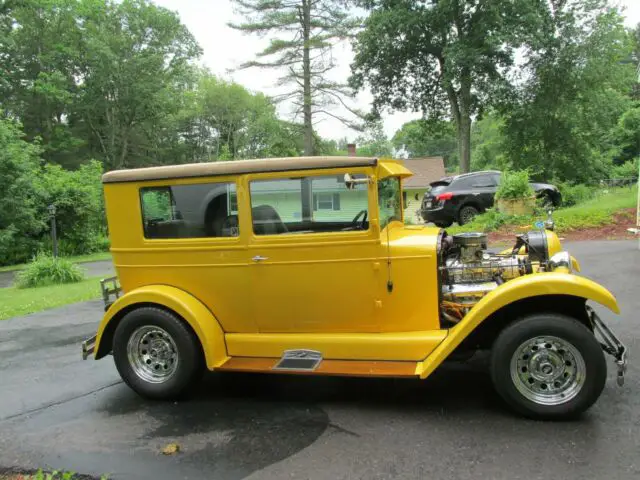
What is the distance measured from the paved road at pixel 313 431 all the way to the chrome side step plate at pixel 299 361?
38cm

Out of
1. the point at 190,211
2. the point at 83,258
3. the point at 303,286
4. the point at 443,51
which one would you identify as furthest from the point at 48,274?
the point at 443,51

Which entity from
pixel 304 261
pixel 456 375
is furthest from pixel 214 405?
pixel 456 375

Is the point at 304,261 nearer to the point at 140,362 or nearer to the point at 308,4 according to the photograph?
the point at 140,362

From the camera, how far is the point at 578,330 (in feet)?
10.7

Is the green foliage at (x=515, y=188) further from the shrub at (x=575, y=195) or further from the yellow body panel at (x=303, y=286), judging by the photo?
the yellow body panel at (x=303, y=286)

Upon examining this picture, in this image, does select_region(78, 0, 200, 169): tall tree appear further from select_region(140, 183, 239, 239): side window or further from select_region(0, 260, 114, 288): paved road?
select_region(140, 183, 239, 239): side window

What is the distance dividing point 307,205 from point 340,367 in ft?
4.36

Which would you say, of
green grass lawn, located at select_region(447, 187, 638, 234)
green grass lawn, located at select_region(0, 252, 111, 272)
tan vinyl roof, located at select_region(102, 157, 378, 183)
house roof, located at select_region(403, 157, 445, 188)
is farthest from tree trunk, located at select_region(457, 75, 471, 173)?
tan vinyl roof, located at select_region(102, 157, 378, 183)

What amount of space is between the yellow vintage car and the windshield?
1.2 inches

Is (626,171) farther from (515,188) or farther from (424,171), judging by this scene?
(515,188)

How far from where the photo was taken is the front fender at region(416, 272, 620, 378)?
3289 mm

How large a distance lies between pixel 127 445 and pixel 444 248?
2.96 meters

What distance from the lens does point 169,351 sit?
13.5 ft

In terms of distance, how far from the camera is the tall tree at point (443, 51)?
64.3 ft
